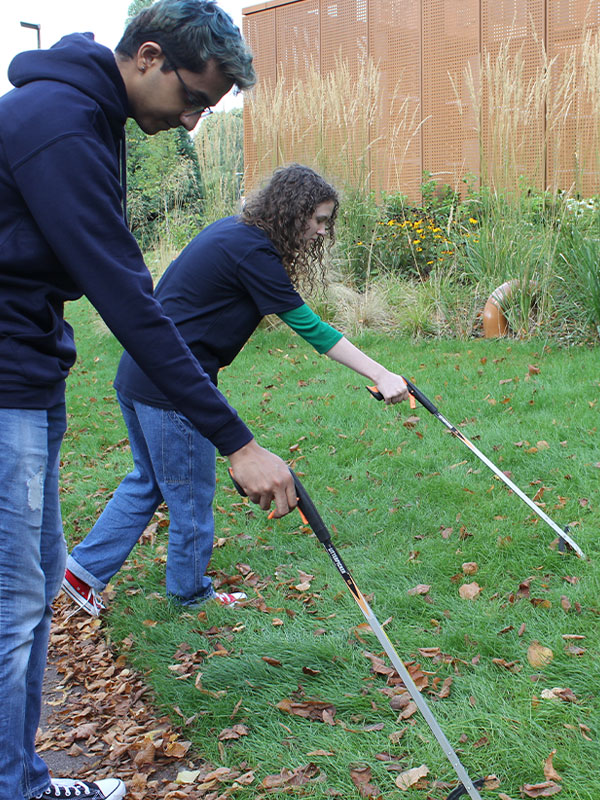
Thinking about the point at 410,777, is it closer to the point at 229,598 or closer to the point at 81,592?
the point at 229,598

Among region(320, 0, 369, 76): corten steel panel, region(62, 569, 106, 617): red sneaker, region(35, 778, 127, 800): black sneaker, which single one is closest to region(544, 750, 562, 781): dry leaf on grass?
region(35, 778, 127, 800): black sneaker

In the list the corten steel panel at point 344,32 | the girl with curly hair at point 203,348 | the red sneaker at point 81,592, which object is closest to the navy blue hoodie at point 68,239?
A: the girl with curly hair at point 203,348

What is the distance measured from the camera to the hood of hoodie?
2.00 m

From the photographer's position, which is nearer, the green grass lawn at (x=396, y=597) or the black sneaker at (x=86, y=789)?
the black sneaker at (x=86, y=789)

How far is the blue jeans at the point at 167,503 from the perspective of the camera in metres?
3.72

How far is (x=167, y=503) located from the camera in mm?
3852

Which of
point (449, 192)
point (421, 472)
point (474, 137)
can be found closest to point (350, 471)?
point (421, 472)

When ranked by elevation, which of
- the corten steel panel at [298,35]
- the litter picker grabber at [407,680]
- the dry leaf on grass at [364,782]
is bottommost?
the dry leaf on grass at [364,782]

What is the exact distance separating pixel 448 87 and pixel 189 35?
13.3 metres

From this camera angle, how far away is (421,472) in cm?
550

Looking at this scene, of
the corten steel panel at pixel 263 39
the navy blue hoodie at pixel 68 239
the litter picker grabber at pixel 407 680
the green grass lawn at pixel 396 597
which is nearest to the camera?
the navy blue hoodie at pixel 68 239

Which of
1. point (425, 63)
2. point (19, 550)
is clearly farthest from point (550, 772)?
point (425, 63)

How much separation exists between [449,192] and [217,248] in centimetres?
986

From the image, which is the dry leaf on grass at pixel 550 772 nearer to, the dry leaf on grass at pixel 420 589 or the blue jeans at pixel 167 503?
the dry leaf on grass at pixel 420 589
